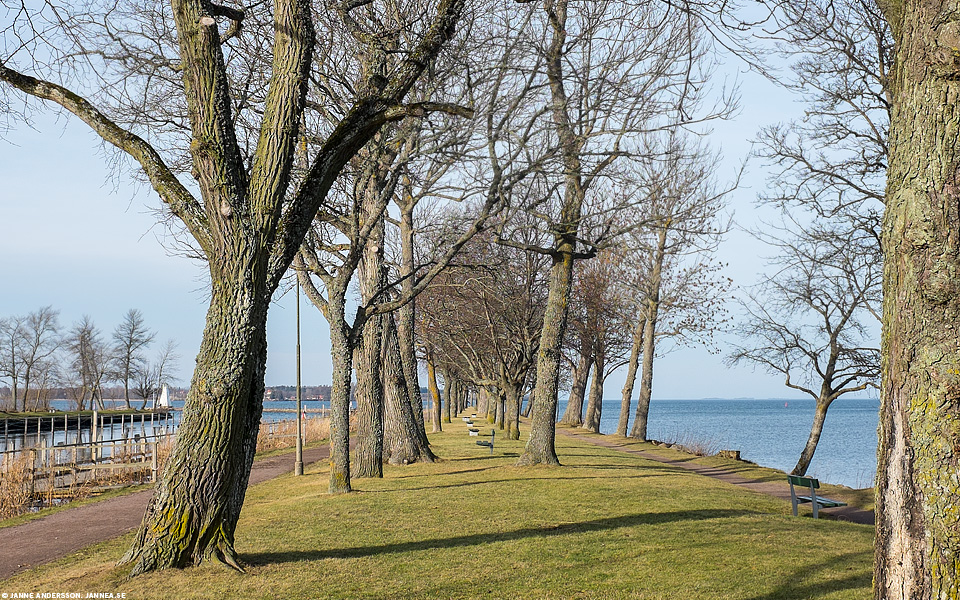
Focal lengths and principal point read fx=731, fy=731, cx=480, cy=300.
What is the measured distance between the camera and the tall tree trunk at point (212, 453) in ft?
23.0

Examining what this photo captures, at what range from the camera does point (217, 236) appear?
7.41 m

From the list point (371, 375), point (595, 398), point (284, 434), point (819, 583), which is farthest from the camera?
point (595, 398)

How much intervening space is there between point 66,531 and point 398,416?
8.46 metres

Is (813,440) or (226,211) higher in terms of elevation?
(226,211)

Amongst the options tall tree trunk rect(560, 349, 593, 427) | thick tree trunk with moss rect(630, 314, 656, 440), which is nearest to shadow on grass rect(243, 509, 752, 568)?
thick tree trunk with moss rect(630, 314, 656, 440)

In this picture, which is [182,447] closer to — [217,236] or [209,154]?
[217,236]

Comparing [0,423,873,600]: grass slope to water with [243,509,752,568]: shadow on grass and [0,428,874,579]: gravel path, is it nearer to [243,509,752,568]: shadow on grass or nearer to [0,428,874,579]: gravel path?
[243,509,752,568]: shadow on grass

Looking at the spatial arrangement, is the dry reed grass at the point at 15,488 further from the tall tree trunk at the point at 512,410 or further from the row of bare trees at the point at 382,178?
the tall tree trunk at the point at 512,410

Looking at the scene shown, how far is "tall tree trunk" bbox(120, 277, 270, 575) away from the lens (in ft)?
23.0

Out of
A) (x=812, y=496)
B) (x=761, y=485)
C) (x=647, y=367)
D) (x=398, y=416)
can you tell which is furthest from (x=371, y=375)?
(x=647, y=367)

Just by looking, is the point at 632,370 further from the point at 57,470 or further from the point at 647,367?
the point at 57,470

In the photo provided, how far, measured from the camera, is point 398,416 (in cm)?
1941

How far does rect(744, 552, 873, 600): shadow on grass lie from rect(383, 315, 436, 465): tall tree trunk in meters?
12.5

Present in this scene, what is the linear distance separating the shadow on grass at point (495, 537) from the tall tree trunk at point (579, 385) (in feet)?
89.4
